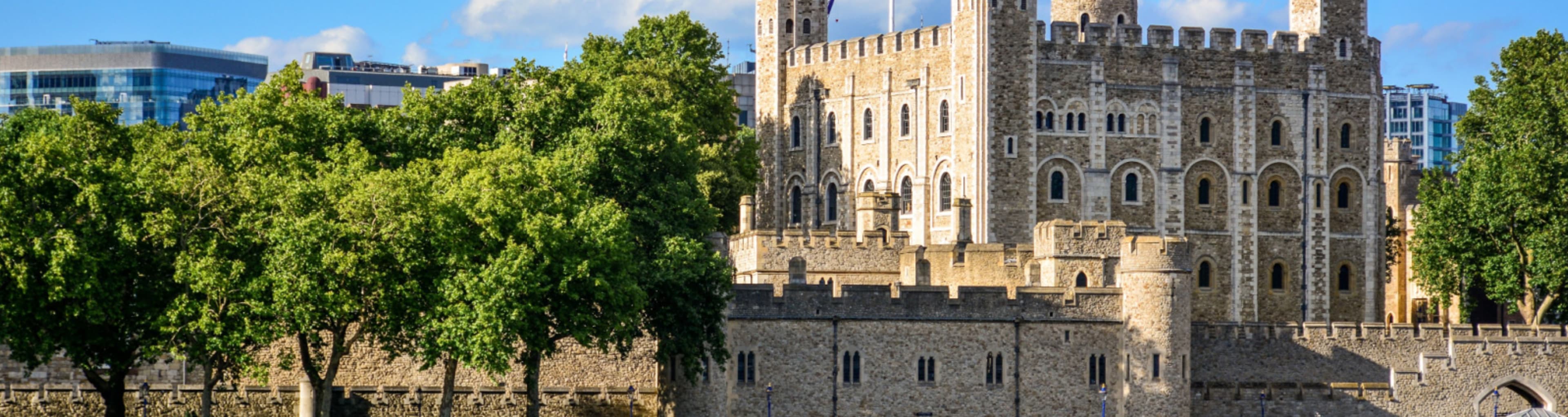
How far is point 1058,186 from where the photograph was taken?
79.6m

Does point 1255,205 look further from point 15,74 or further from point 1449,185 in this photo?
point 15,74

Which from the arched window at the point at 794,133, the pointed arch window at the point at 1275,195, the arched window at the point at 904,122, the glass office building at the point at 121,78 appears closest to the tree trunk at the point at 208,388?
the arched window at the point at 904,122

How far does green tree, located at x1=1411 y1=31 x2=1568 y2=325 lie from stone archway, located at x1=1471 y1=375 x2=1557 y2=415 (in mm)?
8154

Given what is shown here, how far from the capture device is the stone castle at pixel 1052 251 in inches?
2292

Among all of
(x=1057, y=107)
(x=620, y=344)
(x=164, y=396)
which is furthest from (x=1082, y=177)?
(x=164, y=396)

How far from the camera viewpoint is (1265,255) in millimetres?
80812

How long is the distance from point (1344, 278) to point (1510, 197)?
8.68 meters

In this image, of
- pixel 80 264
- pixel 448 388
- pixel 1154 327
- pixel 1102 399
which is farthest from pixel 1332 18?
pixel 80 264

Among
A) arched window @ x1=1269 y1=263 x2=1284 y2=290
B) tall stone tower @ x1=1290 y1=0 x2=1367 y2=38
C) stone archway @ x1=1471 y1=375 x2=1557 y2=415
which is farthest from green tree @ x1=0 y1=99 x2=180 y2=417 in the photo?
tall stone tower @ x1=1290 y1=0 x2=1367 y2=38

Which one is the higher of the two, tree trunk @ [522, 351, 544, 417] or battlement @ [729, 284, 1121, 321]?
battlement @ [729, 284, 1121, 321]

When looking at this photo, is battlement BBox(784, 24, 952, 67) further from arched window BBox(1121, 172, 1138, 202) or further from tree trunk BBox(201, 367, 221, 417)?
tree trunk BBox(201, 367, 221, 417)

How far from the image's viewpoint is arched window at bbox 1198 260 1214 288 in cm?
8006

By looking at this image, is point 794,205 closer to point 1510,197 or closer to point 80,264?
point 1510,197

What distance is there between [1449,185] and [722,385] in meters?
29.5
